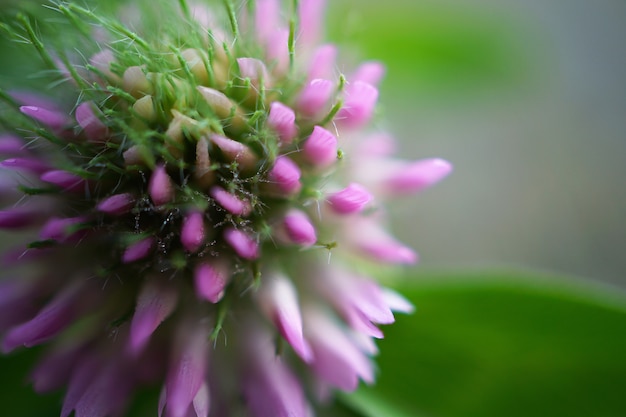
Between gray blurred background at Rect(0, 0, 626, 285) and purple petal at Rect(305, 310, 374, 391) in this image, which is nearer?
purple petal at Rect(305, 310, 374, 391)

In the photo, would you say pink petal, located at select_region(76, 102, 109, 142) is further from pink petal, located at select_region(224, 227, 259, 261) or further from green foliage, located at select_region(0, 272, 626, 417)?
green foliage, located at select_region(0, 272, 626, 417)

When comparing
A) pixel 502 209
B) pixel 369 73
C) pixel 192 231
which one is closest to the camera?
pixel 192 231

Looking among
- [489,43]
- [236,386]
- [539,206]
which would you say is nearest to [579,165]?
[539,206]

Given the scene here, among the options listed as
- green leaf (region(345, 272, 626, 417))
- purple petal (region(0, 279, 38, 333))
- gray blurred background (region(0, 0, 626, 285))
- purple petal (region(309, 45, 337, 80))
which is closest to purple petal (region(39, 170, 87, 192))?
purple petal (region(0, 279, 38, 333))

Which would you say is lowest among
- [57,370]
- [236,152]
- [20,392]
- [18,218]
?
[20,392]

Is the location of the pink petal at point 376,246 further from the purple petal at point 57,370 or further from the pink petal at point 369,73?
the purple petal at point 57,370

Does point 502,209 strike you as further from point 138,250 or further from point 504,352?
point 138,250

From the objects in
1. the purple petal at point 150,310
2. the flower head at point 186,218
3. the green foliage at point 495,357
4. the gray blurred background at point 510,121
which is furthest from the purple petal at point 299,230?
the gray blurred background at point 510,121

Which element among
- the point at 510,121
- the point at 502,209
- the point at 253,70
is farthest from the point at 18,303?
the point at 510,121
